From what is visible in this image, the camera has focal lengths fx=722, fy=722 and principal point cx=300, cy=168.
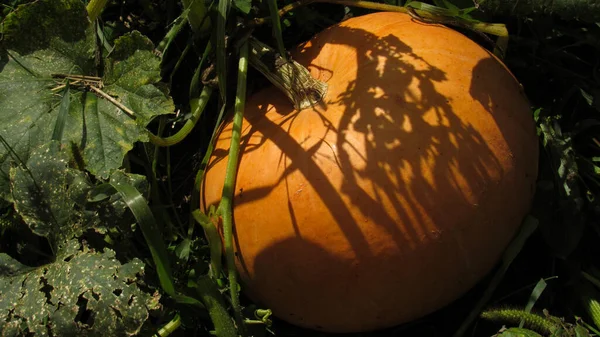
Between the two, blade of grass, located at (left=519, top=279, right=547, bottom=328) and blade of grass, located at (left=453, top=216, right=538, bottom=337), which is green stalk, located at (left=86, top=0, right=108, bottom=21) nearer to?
blade of grass, located at (left=453, top=216, right=538, bottom=337)

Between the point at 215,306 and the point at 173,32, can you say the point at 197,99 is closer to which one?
the point at 173,32

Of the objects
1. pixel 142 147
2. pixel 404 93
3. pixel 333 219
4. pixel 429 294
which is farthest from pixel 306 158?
pixel 142 147

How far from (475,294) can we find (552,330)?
0.39 metres

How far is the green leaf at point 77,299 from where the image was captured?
1.64 meters

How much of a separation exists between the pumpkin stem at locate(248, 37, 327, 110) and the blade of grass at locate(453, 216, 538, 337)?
0.64 metres

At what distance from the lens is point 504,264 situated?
1909 mm

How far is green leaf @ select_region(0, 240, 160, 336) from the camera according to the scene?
1.64 metres

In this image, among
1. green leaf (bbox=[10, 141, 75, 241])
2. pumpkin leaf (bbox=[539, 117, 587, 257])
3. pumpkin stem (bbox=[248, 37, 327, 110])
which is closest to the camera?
green leaf (bbox=[10, 141, 75, 241])

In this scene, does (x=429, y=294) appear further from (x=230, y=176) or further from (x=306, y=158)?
(x=230, y=176)

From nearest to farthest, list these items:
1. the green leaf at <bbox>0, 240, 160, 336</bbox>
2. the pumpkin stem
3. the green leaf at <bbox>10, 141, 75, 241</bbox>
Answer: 1. the green leaf at <bbox>0, 240, 160, 336</bbox>
2. the green leaf at <bbox>10, 141, 75, 241</bbox>
3. the pumpkin stem

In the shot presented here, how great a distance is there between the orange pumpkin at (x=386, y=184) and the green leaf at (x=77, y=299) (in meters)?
0.32

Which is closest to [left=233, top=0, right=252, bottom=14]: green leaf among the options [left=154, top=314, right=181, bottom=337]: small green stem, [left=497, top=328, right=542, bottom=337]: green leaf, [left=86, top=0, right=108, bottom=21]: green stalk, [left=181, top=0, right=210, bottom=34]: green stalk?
[left=181, top=0, right=210, bottom=34]: green stalk

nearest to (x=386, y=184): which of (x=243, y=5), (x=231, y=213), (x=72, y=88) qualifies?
(x=231, y=213)

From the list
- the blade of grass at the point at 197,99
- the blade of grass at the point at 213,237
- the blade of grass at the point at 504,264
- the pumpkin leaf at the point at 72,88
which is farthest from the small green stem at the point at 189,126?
the blade of grass at the point at 504,264
